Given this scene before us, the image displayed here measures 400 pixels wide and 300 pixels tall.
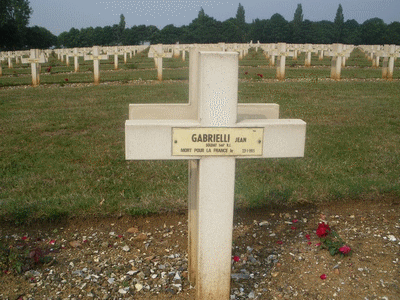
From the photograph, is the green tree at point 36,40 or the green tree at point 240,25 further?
the green tree at point 240,25

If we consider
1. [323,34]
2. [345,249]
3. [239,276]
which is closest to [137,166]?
[239,276]

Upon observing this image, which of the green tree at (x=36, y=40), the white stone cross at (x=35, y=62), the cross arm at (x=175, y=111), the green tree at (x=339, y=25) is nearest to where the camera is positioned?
the cross arm at (x=175, y=111)

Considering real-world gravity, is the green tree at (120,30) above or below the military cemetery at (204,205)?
above

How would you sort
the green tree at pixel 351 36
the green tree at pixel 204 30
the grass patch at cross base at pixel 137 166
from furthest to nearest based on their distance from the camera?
the green tree at pixel 351 36 → the green tree at pixel 204 30 → the grass patch at cross base at pixel 137 166

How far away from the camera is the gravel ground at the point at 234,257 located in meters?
3.17

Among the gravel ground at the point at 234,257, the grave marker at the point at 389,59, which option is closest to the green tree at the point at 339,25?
the grave marker at the point at 389,59

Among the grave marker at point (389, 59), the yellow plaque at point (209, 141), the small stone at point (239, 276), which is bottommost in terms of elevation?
the small stone at point (239, 276)

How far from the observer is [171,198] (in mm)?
4574

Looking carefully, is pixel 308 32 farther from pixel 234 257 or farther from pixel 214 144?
pixel 214 144

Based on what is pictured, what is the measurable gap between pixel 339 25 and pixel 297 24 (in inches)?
351

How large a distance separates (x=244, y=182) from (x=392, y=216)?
61.2 inches

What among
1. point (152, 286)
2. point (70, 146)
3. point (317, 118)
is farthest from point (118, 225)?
point (317, 118)

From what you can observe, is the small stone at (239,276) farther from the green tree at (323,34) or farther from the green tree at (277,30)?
the green tree at (323,34)

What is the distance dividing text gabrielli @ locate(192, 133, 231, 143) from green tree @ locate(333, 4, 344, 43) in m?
97.4
